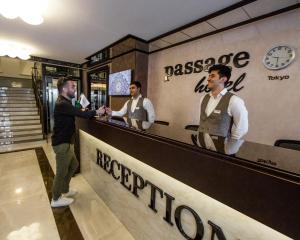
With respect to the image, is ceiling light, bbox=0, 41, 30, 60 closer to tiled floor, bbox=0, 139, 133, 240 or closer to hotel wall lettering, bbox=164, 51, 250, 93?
tiled floor, bbox=0, 139, 133, 240

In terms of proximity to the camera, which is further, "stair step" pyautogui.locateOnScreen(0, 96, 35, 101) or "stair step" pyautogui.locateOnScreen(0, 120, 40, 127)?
"stair step" pyautogui.locateOnScreen(0, 96, 35, 101)

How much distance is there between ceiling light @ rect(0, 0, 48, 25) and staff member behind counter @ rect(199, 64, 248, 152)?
285cm

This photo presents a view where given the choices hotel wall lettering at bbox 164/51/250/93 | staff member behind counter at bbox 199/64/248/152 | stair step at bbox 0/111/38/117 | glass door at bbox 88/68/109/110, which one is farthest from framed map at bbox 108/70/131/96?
stair step at bbox 0/111/38/117

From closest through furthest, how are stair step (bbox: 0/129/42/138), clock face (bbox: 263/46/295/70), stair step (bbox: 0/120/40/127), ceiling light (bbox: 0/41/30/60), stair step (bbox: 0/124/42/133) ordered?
1. clock face (bbox: 263/46/295/70)
2. ceiling light (bbox: 0/41/30/60)
3. stair step (bbox: 0/129/42/138)
4. stair step (bbox: 0/124/42/133)
5. stair step (bbox: 0/120/40/127)

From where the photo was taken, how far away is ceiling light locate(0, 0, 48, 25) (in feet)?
8.63

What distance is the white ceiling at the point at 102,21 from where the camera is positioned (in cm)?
278

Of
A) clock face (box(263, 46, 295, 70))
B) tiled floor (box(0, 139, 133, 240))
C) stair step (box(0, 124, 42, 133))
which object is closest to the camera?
tiled floor (box(0, 139, 133, 240))

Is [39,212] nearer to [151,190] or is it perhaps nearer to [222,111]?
[151,190]

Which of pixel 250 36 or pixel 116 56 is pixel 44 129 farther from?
pixel 250 36

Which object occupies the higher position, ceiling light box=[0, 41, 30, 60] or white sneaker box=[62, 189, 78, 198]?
ceiling light box=[0, 41, 30, 60]

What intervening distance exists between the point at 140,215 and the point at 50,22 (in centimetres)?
386

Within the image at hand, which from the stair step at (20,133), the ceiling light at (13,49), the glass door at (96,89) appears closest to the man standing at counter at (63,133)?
the ceiling light at (13,49)

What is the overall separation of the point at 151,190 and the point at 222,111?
1.20 metres

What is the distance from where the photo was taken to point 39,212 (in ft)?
7.26
